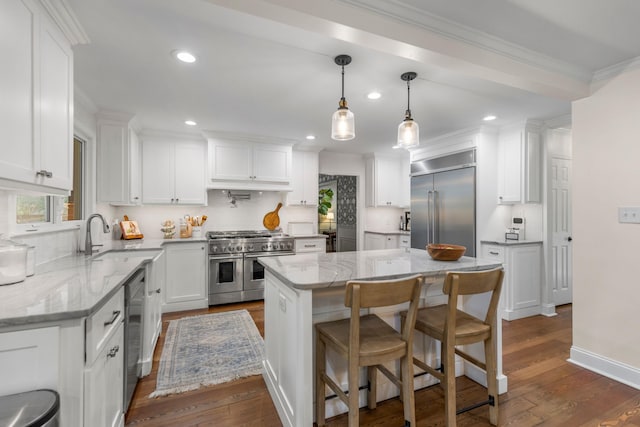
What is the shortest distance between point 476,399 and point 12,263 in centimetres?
287

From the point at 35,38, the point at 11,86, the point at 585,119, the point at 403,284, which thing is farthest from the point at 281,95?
the point at 585,119

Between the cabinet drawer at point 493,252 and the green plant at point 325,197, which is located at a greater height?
the green plant at point 325,197

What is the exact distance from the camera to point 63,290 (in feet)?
4.52

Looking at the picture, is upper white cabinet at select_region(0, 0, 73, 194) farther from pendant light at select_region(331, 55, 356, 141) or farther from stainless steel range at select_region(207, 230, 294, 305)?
stainless steel range at select_region(207, 230, 294, 305)

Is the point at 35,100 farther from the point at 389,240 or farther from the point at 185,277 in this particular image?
the point at 389,240

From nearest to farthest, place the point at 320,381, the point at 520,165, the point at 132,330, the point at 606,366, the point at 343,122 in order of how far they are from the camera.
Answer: the point at 320,381 → the point at 132,330 → the point at 343,122 → the point at 606,366 → the point at 520,165

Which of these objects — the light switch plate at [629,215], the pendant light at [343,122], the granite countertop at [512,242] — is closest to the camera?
the pendant light at [343,122]

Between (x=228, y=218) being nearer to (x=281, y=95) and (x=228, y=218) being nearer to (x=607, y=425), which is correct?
(x=281, y=95)

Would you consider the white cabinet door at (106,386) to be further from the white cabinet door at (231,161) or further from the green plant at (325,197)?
the green plant at (325,197)

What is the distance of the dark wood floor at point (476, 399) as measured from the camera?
6.00 ft

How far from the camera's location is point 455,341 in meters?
1.69

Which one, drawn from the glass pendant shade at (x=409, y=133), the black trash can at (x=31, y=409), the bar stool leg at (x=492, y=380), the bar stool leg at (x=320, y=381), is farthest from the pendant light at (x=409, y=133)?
the black trash can at (x=31, y=409)

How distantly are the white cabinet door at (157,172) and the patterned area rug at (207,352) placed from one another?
67.8 inches

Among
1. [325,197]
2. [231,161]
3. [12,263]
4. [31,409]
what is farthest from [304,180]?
[31,409]
